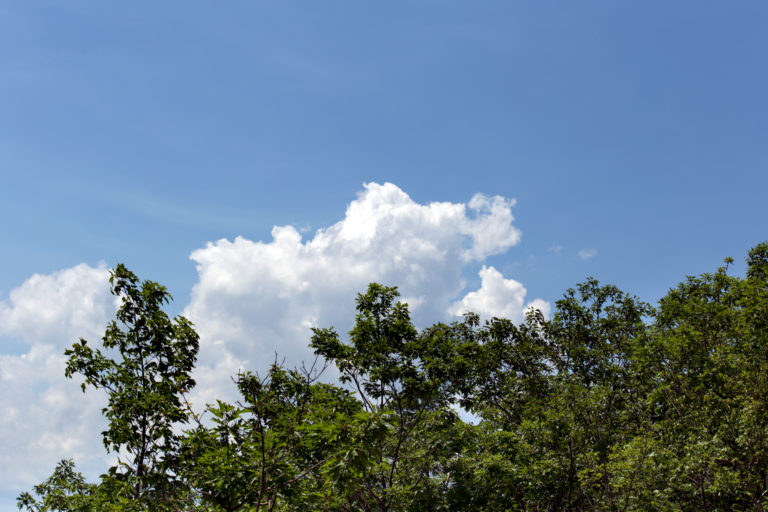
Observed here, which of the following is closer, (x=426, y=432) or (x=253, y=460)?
(x=253, y=460)

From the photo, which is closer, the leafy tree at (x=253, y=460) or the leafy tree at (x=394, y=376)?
the leafy tree at (x=253, y=460)

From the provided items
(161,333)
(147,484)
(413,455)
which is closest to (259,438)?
(147,484)

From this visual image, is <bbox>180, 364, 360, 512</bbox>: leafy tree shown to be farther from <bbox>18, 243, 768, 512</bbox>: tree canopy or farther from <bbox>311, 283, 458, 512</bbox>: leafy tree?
<bbox>311, 283, 458, 512</bbox>: leafy tree

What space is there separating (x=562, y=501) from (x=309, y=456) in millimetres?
10730

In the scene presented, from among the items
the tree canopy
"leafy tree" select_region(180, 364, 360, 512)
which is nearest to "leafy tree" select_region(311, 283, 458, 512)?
the tree canopy

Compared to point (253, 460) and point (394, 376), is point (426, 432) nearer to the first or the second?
point (394, 376)

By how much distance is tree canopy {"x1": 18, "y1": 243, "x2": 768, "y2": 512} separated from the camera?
873 centimetres

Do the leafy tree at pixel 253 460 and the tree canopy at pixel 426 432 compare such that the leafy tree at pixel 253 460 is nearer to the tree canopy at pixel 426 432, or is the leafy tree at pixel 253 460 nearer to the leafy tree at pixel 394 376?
the tree canopy at pixel 426 432

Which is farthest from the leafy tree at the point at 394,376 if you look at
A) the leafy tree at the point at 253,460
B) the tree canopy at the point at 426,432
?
the leafy tree at the point at 253,460

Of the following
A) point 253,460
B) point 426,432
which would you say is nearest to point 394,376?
point 426,432

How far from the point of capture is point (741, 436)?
13250mm

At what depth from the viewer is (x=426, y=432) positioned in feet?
55.6

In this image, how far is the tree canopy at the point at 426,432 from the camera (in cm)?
873

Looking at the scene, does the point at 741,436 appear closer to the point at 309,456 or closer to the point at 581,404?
the point at 581,404
